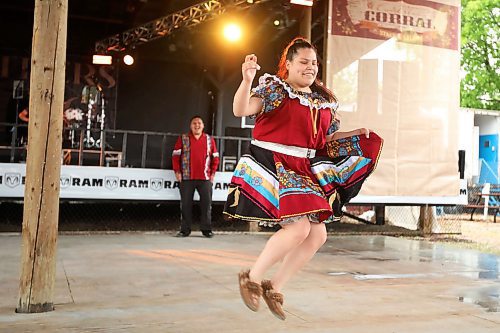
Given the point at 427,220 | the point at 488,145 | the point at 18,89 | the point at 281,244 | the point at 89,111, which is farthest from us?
the point at 488,145

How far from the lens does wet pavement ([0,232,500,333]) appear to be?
315 cm

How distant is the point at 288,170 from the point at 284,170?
0.03m

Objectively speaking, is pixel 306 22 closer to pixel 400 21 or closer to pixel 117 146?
pixel 400 21

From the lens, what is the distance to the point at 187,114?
13.6m

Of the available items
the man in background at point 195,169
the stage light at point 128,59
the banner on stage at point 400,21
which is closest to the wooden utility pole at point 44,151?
the man in background at point 195,169

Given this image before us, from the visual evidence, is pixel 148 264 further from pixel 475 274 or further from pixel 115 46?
pixel 115 46

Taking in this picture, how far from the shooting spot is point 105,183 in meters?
7.59

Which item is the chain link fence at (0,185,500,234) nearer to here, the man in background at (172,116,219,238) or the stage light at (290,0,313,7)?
the man in background at (172,116,219,238)

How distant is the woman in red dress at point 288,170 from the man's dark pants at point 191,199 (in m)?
4.66

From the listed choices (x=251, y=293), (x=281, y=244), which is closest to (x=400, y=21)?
(x=281, y=244)

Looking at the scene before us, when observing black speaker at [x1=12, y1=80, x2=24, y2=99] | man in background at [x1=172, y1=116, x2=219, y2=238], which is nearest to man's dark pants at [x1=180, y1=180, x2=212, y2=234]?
man in background at [x1=172, y1=116, x2=219, y2=238]

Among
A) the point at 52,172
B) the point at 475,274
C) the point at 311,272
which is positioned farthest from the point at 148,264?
the point at 475,274

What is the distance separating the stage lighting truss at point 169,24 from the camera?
9500 mm

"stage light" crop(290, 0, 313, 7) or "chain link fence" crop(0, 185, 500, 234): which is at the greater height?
"stage light" crop(290, 0, 313, 7)
